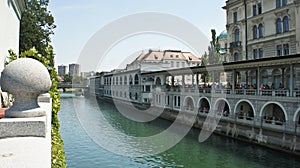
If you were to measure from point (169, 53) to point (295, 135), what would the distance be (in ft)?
155

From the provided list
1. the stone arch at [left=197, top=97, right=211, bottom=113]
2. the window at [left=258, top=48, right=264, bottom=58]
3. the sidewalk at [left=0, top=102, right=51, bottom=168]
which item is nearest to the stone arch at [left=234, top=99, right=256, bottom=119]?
the stone arch at [left=197, top=97, right=211, bottom=113]

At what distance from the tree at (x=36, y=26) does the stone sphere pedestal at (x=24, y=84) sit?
2586cm

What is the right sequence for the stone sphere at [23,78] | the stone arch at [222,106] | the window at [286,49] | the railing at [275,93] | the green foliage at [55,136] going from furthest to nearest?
the window at [286,49] < the stone arch at [222,106] < the railing at [275,93] < the green foliage at [55,136] < the stone sphere at [23,78]

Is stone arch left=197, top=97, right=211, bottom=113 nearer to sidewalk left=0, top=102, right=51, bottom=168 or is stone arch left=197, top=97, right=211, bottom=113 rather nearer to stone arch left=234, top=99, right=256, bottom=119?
stone arch left=234, top=99, right=256, bottom=119

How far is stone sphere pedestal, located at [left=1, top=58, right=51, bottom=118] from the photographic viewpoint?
420 cm

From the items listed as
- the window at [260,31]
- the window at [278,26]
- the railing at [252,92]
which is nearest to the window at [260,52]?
the window at [260,31]

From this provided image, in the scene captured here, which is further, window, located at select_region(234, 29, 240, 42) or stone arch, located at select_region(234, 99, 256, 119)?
window, located at select_region(234, 29, 240, 42)

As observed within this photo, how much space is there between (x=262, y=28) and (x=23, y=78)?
31308mm

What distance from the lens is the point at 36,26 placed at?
31734 mm

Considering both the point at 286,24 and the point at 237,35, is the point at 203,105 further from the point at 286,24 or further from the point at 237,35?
the point at 286,24

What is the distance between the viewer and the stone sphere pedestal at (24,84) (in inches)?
165

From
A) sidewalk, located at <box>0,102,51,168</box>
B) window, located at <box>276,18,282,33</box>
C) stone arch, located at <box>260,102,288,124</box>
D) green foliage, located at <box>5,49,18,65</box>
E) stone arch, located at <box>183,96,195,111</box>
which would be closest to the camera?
sidewalk, located at <box>0,102,51,168</box>

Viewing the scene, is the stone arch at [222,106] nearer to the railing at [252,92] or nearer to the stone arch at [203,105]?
the railing at [252,92]

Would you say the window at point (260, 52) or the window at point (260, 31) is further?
the window at point (260, 31)
